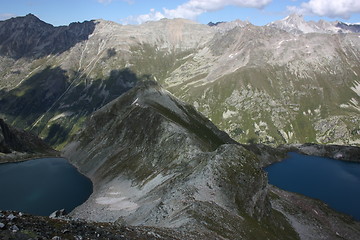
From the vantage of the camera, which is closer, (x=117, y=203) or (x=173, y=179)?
(x=173, y=179)

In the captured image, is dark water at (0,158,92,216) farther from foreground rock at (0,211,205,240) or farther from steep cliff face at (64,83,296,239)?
foreground rock at (0,211,205,240)

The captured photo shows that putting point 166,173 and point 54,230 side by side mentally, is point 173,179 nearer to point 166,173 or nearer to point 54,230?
point 166,173

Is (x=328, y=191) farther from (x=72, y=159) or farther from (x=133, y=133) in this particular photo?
(x=72, y=159)

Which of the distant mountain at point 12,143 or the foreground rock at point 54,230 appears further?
the distant mountain at point 12,143

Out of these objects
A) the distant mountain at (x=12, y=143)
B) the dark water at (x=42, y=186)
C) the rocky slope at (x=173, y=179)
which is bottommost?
the dark water at (x=42, y=186)

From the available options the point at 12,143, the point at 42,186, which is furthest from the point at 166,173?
the point at 12,143

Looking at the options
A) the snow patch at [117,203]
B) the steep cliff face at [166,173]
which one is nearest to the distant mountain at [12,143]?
the steep cliff face at [166,173]

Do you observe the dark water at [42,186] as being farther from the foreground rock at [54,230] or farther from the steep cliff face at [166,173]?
the foreground rock at [54,230]
